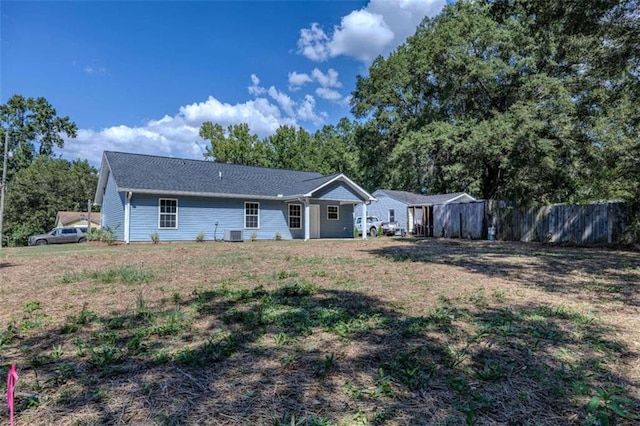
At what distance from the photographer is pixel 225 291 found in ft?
17.7

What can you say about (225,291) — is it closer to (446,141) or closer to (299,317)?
(299,317)

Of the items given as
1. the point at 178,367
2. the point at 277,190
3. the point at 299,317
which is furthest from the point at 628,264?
the point at 277,190

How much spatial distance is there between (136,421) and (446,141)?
19.8m

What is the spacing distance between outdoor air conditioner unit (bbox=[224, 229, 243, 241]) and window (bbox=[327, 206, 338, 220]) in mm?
5734

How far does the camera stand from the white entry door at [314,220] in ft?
69.2

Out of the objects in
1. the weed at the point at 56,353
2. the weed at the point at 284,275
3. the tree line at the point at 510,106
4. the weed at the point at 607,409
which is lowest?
the weed at the point at 607,409

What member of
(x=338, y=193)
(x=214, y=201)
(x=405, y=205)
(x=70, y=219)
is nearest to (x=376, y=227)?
(x=405, y=205)

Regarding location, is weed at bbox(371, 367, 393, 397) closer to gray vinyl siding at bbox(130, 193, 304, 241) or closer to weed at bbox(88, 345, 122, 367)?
weed at bbox(88, 345, 122, 367)

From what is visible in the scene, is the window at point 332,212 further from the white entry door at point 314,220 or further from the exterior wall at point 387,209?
the exterior wall at point 387,209

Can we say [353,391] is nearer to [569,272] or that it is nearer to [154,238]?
[569,272]

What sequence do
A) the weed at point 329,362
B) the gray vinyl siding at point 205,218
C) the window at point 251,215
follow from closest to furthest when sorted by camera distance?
1. the weed at point 329,362
2. the gray vinyl siding at point 205,218
3. the window at point 251,215

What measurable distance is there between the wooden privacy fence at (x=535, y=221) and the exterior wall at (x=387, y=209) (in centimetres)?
871

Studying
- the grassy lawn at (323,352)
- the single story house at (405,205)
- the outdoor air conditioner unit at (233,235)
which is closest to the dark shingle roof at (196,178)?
the outdoor air conditioner unit at (233,235)

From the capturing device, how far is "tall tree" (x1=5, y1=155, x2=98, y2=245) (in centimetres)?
3438
